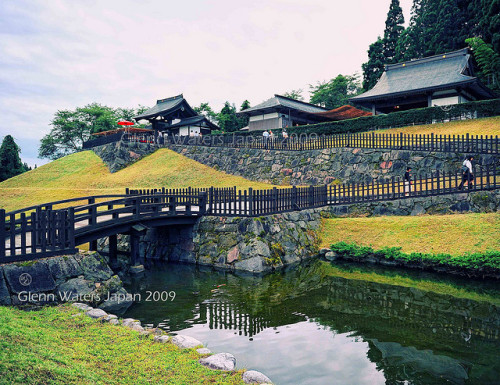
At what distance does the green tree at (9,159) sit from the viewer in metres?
49.8

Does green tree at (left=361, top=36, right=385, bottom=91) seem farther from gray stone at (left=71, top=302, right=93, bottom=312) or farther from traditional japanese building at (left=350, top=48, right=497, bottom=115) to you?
gray stone at (left=71, top=302, right=93, bottom=312)

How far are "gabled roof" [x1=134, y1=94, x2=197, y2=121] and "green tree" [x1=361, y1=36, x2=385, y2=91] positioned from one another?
88.9ft

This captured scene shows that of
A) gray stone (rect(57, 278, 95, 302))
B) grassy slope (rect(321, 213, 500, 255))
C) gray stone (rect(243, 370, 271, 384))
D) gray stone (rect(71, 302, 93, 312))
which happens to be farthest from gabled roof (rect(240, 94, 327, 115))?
gray stone (rect(243, 370, 271, 384))

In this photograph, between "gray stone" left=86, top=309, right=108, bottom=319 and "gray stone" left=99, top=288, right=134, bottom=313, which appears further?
"gray stone" left=99, top=288, right=134, bottom=313

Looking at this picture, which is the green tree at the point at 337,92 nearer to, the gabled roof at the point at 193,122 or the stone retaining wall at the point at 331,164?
the gabled roof at the point at 193,122

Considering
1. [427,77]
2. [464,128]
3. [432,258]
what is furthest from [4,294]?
[427,77]

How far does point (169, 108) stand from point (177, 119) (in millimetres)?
2948

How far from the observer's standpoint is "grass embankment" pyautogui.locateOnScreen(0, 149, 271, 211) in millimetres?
33750

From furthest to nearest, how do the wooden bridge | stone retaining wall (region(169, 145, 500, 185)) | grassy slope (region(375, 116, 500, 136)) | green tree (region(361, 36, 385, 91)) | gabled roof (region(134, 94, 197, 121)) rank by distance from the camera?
gabled roof (region(134, 94, 197, 121)), green tree (region(361, 36, 385, 91)), grassy slope (region(375, 116, 500, 136)), stone retaining wall (region(169, 145, 500, 185)), the wooden bridge

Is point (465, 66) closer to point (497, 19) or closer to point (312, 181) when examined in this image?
point (497, 19)

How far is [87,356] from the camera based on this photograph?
7.12m

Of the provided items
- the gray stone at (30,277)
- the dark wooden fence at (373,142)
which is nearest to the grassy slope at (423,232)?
the dark wooden fence at (373,142)

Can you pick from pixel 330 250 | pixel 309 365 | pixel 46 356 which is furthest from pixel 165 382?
pixel 330 250

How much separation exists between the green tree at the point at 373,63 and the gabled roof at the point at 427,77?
32.9 ft
